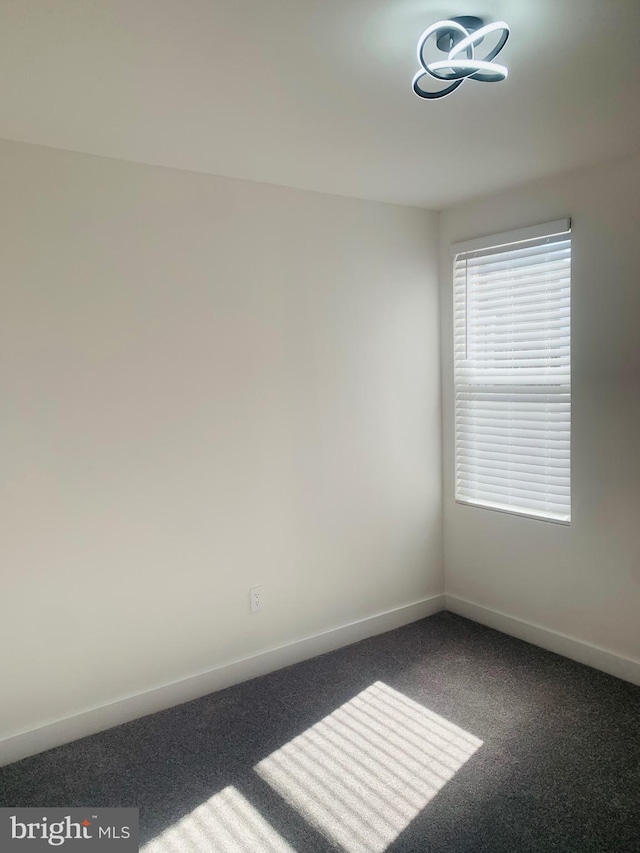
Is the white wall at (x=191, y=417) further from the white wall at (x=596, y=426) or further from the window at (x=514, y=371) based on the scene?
the white wall at (x=596, y=426)

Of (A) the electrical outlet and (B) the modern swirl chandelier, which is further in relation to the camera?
(A) the electrical outlet

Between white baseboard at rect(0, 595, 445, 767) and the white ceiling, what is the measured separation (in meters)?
2.28

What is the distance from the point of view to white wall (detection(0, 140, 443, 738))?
2352mm

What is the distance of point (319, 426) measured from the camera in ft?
10.3

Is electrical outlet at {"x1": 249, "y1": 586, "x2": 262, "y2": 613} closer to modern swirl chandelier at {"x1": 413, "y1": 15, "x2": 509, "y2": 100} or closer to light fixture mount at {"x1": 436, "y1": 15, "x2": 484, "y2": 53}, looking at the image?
modern swirl chandelier at {"x1": 413, "y1": 15, "x2": 509, "y2": 100}

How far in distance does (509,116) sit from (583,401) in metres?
1.36

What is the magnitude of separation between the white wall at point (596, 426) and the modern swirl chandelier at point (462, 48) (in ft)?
4.37

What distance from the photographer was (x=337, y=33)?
5.21 ft

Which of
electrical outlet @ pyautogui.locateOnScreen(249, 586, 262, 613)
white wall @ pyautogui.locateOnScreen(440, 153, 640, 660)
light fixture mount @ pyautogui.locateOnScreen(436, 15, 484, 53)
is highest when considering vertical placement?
light fixture mount @ pyautogui.locateOnScreen(436, 15, 484, 53)

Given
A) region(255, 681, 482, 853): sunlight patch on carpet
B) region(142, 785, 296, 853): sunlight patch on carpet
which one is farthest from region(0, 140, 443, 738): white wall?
region(142, 785, 296, 853): sunlight patch on carpet

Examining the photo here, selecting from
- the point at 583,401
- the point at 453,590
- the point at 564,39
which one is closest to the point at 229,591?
the point at 453,590

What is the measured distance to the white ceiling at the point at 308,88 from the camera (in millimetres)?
1518

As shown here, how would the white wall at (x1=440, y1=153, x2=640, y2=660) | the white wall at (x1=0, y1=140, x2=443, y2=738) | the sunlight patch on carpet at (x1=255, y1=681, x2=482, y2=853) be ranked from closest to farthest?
the sunlight patch on carpet at (x1=255, y1=681, x2=482, y2=853), the white wall at (x1=0, y1=140, x2=443, y2=738), the white wall at (x1=440, y1=153, x2=640, y2=660)

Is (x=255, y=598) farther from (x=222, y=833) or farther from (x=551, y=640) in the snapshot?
(x=551, y=640)
